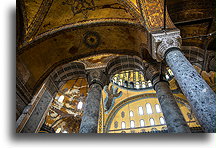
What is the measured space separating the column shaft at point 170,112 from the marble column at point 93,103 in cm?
194

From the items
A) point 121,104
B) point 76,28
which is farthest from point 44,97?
point 121,104

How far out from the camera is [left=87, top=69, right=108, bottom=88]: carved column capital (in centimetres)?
580

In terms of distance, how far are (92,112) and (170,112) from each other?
2.18m

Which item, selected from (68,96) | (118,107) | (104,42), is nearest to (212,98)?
(104,42)

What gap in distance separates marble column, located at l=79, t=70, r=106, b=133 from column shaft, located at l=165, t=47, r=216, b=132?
8.09 ft

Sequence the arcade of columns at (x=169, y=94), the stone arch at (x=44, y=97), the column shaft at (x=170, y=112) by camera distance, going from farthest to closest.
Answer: the stone arch at (x=44, y=97)
the column shaft at (x=170, y=112)
the arcade of columns at (x=169, y=94)

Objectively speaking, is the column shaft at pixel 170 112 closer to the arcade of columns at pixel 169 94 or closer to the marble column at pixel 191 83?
the arcade of columns at pixel 169 94

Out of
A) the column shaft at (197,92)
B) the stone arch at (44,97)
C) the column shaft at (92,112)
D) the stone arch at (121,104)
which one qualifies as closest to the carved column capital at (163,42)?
the column shaft at (197,92)

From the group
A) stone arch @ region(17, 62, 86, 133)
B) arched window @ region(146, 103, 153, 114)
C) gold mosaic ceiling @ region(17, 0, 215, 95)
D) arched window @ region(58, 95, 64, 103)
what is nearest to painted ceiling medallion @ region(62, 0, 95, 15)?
gold mosaic ceiling @ region(17, 0, 215, 95)

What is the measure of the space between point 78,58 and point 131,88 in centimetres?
955

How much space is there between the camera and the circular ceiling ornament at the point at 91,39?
630 centimetres

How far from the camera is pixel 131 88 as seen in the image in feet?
50.3

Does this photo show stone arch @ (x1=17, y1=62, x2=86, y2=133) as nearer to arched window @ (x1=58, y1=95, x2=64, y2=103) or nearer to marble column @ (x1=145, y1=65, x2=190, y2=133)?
marble column @ (x1=145, y1=65, x2=190, y2=133)

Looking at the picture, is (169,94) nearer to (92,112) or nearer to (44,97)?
(92,112)
